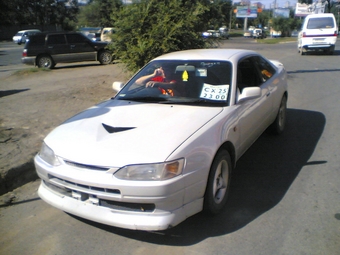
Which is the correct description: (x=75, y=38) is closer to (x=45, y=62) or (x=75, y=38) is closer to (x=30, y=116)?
(x=45, y=62)

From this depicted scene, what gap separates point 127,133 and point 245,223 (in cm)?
142

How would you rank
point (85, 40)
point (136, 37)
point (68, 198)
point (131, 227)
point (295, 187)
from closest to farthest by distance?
point (131, 227) → point (68, 198) → point (295, 187) → point (136, 37) → point (85, 40)

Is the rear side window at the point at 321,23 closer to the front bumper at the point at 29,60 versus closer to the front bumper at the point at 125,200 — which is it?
the front bumper at the point at 29,60

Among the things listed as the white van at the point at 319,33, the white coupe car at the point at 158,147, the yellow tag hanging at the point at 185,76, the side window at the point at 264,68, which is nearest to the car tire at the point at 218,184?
the white coupe car at the point at 158,147

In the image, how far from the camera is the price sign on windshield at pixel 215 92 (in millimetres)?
4180

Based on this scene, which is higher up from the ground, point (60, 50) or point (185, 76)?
point (185, 76)

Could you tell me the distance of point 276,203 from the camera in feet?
12.9

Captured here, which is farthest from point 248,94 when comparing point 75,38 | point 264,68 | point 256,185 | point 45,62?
point 75,38

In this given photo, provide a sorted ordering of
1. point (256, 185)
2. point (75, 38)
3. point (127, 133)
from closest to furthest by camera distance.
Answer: point (127, 133) < point (256, 185) < point (75, 38)

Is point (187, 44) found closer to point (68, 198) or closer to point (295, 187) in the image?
point (295, 187)

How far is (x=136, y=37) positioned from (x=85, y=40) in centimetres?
897

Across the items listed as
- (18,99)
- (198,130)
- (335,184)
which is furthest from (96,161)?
(18,99)

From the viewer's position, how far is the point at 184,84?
14.6 feet

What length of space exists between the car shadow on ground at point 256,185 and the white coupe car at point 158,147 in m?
0.19
